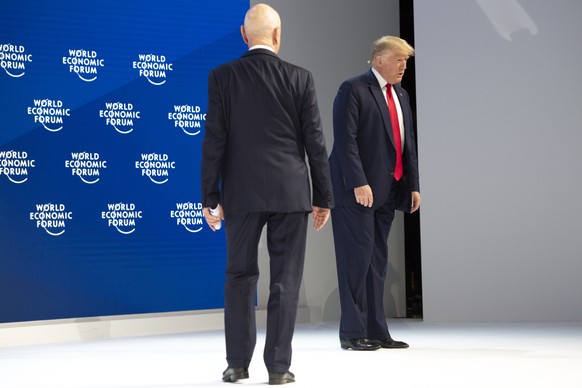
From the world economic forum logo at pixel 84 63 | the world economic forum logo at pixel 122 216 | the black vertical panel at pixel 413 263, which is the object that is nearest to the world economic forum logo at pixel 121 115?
the world economic forum logo at pixel 84 63

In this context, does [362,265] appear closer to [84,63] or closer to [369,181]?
[369,181]

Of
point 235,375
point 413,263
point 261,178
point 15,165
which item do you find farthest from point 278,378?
point 413,263

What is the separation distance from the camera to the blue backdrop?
526 cm

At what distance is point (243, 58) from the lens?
3320mm

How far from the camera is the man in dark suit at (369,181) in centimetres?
439

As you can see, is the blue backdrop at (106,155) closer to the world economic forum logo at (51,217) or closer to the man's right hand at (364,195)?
the world economic forum logo at (51,217)

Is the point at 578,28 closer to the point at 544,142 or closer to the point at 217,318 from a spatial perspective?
the point at 544,142

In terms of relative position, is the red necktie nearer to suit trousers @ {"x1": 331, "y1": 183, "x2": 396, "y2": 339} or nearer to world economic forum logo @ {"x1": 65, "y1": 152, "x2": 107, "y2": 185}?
suit trousers @ {"x1": 331, "y1": 183, "x2": 396, "y2": 339}

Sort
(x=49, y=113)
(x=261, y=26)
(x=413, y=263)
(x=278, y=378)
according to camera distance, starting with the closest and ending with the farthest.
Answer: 1. (x=278, y=378)
2. (x=261, y=26)
3. (x=49, y=113)
4. (x=413, y=263)

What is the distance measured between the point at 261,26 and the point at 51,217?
2.54m

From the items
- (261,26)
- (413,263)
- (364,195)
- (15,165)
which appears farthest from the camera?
(413,263)

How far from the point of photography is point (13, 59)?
5.27m

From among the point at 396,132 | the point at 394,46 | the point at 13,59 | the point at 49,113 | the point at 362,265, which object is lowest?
the point at 362,265

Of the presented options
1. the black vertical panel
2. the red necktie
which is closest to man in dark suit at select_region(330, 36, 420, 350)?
the red necktie
